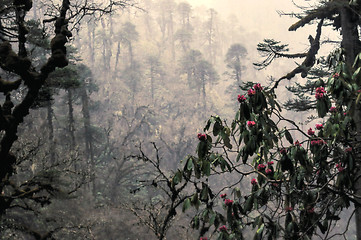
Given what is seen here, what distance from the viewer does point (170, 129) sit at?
33.6 meters

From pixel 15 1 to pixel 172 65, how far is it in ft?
137

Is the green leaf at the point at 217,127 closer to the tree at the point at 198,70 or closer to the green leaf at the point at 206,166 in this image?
the green leaf at the point at 206,166

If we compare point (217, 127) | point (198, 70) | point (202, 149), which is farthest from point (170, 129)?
point (202, 149)

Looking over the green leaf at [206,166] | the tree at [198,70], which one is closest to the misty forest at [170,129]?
the green leaf at [206,166]

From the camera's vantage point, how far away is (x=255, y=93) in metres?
2.91

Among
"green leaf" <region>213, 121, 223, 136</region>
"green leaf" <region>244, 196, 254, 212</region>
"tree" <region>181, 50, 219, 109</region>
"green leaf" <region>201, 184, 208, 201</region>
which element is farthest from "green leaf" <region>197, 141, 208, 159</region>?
"tree" <region>181, 50, 219, 109</region>

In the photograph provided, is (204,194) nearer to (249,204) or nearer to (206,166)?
(206,166)

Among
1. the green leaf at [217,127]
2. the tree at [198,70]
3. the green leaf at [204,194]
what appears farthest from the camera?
the tree at [198,70]

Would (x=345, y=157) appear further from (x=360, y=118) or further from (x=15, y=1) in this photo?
(x=15, y=1)

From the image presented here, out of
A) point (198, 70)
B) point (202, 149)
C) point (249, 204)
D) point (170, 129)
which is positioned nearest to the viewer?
point (202, 149)

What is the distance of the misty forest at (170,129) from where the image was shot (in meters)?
2.98

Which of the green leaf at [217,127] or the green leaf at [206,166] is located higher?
the green leaf at [217,127]

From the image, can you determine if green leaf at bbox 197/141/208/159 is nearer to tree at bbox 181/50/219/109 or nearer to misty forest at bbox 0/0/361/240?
misty forest at bbox 0/0/361/240

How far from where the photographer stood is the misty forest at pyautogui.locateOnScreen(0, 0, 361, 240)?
9.77ft
